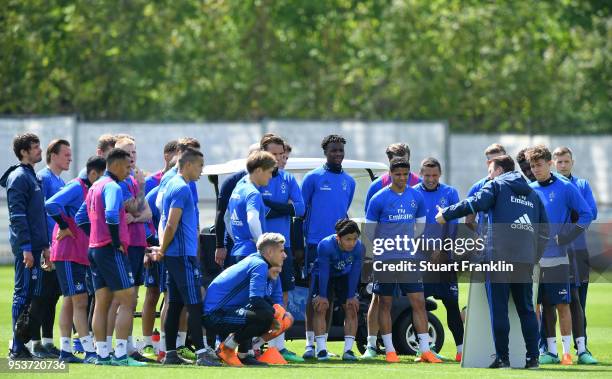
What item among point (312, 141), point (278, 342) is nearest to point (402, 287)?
point (278, 342)

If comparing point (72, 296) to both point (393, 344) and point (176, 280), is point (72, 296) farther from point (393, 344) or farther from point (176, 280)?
point (393, 344)

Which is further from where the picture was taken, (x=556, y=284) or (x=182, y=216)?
(x=556, y=284)

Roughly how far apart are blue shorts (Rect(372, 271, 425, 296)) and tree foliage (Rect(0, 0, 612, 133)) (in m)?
25.7

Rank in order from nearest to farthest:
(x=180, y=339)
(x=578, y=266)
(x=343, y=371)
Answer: (x=343, y=371), (x=180, y=339), (x=578, y=266)

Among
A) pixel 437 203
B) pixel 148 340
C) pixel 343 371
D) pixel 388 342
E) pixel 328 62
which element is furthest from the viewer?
pixel 328 62

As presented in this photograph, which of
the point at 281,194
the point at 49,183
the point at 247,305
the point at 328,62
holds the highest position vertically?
the point at 328,62

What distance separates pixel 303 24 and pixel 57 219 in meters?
29.1

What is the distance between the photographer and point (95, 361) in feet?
40.5

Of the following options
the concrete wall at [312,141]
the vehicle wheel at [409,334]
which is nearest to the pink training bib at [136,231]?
the vehicle wheel at [409,334]

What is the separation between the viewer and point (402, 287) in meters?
13.8

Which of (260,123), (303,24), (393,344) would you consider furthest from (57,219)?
(303,24)

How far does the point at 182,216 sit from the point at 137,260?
83cm

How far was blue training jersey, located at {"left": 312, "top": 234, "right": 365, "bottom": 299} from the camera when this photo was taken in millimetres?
13750

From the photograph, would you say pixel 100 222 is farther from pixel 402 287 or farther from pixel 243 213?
pixel 402 287
